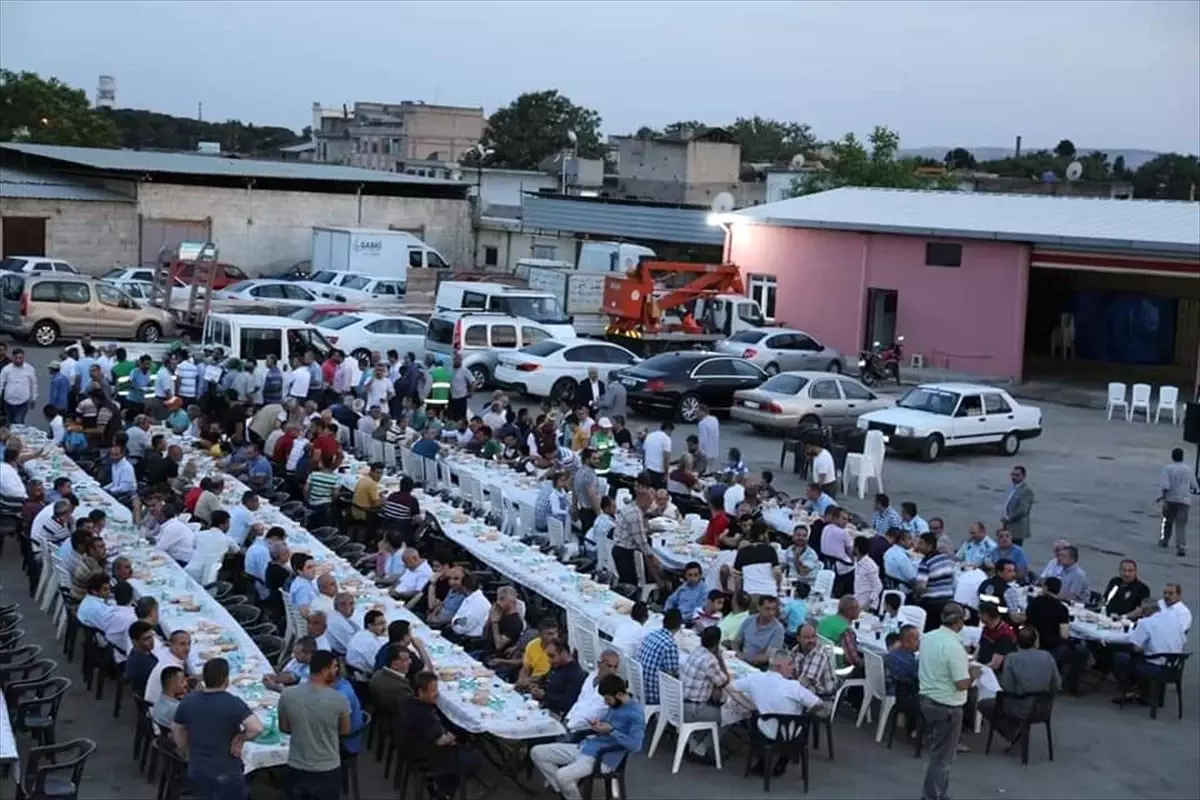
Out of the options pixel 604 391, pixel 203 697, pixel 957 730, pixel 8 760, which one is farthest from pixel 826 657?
pixel 604 391

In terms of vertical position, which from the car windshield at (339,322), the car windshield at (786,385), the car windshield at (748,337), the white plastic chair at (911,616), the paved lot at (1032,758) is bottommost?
the paved lot at (1032,758)

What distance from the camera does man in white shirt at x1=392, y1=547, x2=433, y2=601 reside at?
1418cm

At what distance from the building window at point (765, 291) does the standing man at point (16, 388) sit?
2474 cm

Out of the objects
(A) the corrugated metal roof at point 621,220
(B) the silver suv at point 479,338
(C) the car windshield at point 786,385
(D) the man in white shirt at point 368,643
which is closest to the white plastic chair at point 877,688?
(D) the man in white shirt at point 368,643

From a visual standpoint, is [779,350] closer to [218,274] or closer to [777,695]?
[218,274]

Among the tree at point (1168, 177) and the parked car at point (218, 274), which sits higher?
the tree at point (1168, 177)

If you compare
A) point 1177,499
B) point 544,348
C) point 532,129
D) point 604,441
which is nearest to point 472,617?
point 604,441

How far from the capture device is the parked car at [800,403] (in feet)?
91.4

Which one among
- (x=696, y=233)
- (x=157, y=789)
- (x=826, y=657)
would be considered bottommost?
(x=157, y=789)

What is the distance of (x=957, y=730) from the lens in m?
11.8

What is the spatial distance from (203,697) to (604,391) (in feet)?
56.3

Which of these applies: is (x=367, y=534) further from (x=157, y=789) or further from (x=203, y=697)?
(x=203, y=697)

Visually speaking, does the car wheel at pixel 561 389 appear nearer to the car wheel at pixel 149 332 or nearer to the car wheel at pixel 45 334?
the car wheel at pixel 149 332

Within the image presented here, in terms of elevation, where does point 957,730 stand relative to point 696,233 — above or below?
below
